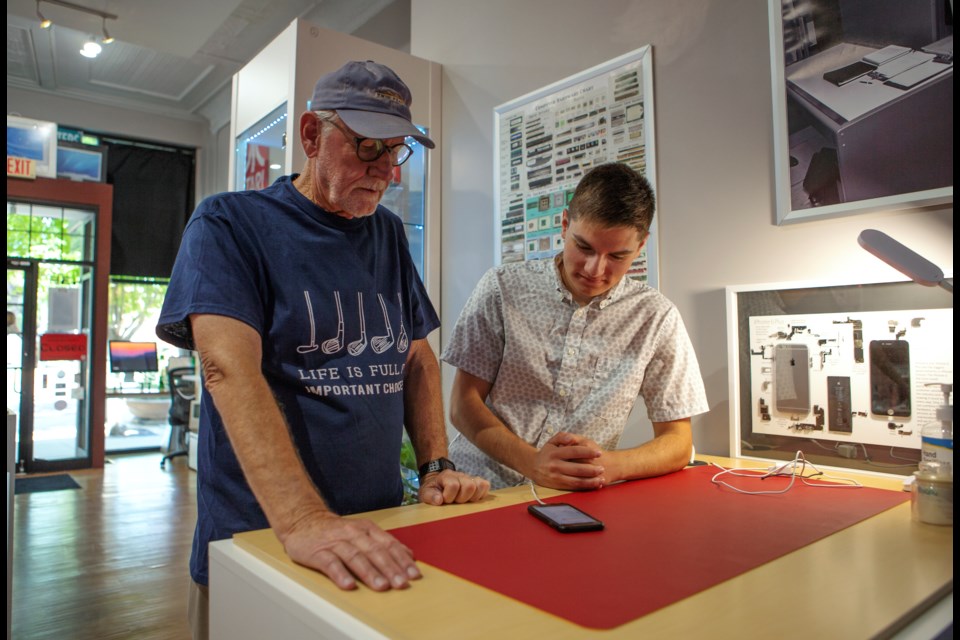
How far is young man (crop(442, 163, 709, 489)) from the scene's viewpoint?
1581mm

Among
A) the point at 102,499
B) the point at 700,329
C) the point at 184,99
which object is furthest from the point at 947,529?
the point at 184,99

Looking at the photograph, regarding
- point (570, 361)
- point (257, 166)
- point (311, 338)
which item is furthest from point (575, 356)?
point (257, 166)

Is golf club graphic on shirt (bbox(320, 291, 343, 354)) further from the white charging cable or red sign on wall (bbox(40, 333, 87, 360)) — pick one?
red sign on wall (bbox(40, 333, 87, 360))

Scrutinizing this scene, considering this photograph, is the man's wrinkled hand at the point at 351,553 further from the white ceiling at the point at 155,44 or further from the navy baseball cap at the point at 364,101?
the white ceiling at the point at 155,44

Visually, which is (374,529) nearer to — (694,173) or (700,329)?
(700,329)

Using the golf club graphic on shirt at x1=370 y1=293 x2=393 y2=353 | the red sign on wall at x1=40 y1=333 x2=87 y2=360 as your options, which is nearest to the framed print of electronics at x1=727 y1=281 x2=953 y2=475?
the golf club graphic on shirt at x1=370 y1=293 x2=393 y2=353

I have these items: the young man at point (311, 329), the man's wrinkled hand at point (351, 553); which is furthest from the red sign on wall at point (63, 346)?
the man's wrinkled hand at point (351, 553)

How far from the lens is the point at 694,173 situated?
2.08 meters

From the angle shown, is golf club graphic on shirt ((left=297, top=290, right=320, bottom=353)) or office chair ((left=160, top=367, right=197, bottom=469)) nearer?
golf club graphic on shirt ((left=297, top=290, right=320, bottom=353))

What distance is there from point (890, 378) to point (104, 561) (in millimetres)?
3852

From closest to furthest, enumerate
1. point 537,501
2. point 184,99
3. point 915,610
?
point 915,610 < point 537,501 < point 184,99

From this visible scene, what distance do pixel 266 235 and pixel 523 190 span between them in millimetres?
1539

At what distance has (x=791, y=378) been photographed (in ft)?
5.99

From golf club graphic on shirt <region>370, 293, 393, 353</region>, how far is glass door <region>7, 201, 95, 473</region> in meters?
6.24
